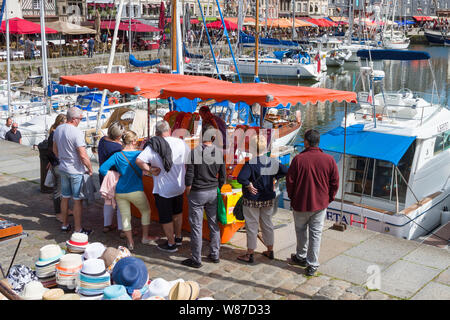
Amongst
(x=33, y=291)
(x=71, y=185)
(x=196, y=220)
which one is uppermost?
(x=71, y=185)

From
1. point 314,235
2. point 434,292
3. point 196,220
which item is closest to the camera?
point 434,292

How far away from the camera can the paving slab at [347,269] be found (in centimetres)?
608

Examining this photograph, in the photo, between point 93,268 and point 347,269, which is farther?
point 347,269

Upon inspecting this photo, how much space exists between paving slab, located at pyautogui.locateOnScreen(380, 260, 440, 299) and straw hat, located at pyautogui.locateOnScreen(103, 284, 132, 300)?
9.43ft

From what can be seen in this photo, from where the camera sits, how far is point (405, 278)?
240 inches

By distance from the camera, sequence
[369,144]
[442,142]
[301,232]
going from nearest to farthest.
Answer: [301,232], [369,144], [442,142]

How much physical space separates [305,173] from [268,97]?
1073 millimetres

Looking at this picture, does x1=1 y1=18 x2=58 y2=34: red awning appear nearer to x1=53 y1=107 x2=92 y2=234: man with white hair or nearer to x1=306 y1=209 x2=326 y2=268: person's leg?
x1=53 y1=107 x2=92 y2=234: man with white hair

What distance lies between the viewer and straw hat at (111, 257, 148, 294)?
520 centimetres

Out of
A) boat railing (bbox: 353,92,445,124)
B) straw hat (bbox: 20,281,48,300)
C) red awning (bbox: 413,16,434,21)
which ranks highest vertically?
red awning (bbox: 413,16,434,21)

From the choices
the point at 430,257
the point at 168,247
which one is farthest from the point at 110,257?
the point at 430,257

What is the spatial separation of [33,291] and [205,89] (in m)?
3.62

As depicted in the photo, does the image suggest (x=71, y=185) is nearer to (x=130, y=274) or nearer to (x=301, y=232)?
(x=130, y=274)

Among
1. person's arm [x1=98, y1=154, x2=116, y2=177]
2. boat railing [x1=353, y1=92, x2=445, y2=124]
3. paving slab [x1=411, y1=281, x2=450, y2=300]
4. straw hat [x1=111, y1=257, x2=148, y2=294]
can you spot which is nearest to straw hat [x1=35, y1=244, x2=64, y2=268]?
straw hat [x1=111, y1=257, x2=148, y2=294]
